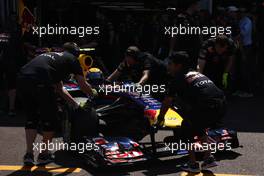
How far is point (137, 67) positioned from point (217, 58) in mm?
1111

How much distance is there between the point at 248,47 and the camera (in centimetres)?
1070

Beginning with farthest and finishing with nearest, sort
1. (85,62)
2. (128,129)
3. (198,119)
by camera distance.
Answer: (85,62)
(128,129)
(198,119)

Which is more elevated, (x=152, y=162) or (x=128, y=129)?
(x=128, y=129)

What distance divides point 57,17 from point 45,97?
24.6 feet

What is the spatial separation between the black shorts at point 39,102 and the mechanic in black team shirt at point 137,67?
4.47ft

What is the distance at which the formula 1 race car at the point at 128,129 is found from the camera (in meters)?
5.75

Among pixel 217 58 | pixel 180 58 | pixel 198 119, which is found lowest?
pixel 198 119

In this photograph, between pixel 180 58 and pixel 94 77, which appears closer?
pixel 180 58

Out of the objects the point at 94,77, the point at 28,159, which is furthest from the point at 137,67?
the point at 28,159

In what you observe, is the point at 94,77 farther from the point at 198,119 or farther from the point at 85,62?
the point at 198,119

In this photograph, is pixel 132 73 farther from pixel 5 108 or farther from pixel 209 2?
pixel 209 2

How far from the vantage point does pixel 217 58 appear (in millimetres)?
7137

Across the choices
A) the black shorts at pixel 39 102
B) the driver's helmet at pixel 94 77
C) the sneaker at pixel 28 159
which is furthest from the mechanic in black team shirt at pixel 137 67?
the sneaker at pixel 28 159

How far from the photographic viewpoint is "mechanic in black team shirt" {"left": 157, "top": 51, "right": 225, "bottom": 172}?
5.64m
